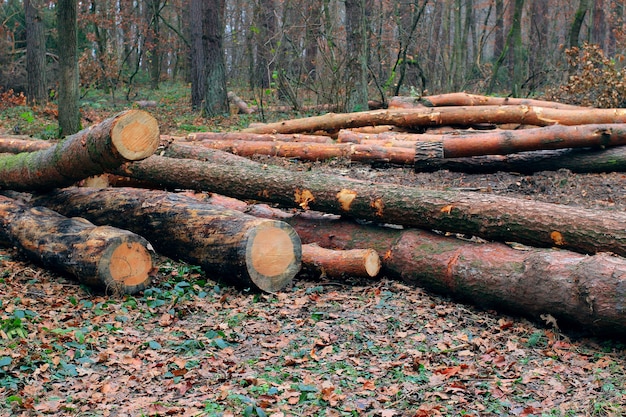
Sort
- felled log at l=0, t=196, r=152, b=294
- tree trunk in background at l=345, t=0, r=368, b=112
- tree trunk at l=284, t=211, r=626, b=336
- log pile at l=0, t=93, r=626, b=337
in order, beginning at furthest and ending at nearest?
1. tree trunk in background at l=345, t=0, r=368, b=112
2. felled log at l=0, t=196, r=152, b=294
3. log pile at l=0, t=93, r=626, b=337
4. tree trunk at l=284, t=211, r=626, b=336

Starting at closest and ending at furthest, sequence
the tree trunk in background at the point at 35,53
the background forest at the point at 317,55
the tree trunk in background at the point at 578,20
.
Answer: the background forest at the point at 317,55, the tree trunk in background at the point at 578,20, the tree trunk in background at the point at 35,53

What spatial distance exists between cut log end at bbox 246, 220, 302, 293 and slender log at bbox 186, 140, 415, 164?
15.1 feet

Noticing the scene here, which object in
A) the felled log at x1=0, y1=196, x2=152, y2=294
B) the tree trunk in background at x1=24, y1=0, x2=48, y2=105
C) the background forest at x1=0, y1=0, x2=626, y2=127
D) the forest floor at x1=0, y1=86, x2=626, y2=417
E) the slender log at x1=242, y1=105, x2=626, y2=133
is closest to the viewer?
the forest floor at x1=0, y1=86, x2=626, y2=417

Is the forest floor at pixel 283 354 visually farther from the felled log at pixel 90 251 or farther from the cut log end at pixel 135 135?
the cut log end at pixel 135 135

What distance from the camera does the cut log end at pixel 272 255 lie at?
648 cm

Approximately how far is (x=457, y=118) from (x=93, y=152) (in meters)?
8.13

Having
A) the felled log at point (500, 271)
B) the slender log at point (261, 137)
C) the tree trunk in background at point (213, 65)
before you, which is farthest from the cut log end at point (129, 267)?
the tree trunk in background at point (213, 65)

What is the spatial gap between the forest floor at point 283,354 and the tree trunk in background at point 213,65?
1103 centimetres

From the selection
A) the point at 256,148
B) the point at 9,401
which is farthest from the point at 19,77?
the point at 9,401

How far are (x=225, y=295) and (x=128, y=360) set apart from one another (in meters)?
1.60

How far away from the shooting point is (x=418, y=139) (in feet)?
38.9

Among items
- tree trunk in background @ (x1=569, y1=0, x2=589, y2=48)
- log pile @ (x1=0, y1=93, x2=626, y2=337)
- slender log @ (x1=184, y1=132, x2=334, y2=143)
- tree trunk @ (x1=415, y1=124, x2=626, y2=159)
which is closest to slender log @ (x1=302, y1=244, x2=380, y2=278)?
log pile @ (x1=0, y1=93, x2=626, y2=337)

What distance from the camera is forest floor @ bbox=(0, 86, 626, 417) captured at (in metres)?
4.36

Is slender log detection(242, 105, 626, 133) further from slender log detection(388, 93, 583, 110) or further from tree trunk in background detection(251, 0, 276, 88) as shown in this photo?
tree trunk in background detection(251, 0, 276, 88)
